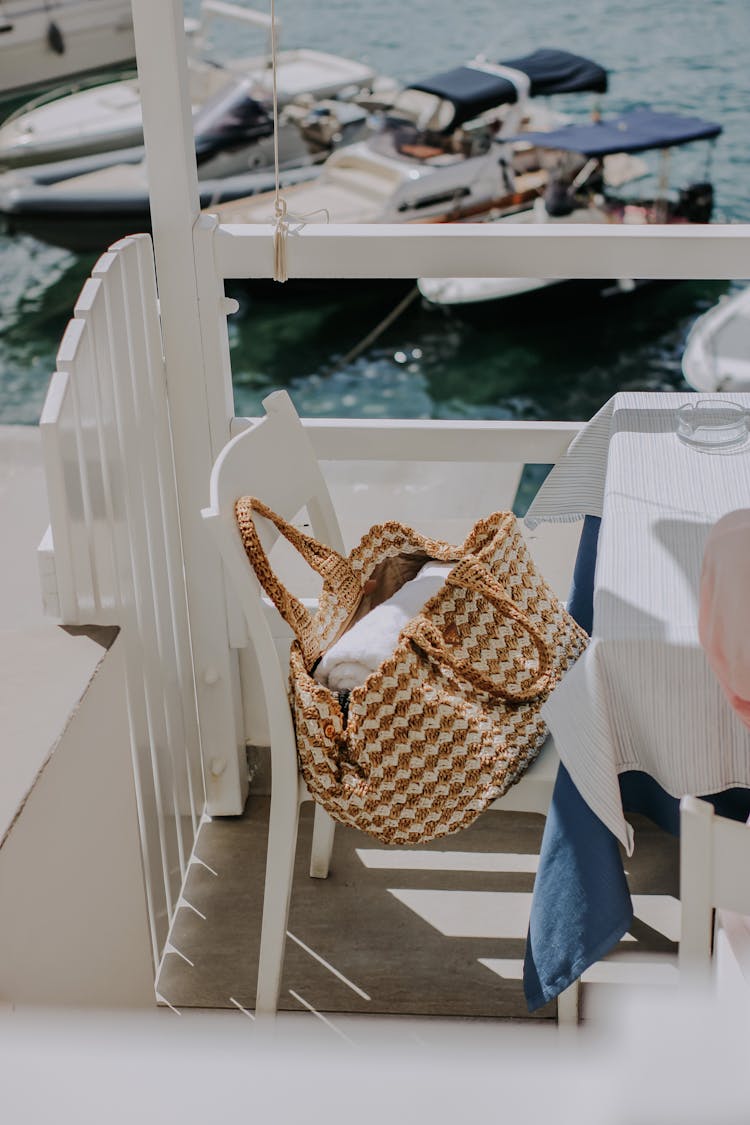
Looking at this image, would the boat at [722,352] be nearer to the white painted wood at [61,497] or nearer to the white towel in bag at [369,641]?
the white towel in bag at [369,641]

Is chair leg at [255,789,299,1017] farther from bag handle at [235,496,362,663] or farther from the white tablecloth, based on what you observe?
the white tablecloth

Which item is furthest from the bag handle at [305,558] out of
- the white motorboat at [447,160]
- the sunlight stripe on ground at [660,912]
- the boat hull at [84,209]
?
the boat hull at [84,209]

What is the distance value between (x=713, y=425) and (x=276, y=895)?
0.82 m

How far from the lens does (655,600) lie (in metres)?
1.26

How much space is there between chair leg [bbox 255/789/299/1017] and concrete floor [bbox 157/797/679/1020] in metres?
0.13

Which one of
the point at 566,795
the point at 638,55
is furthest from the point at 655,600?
the point at 638,55

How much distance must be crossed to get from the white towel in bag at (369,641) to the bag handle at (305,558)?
0.03m

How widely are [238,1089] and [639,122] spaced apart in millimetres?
9753

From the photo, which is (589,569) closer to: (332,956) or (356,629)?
(356,629)

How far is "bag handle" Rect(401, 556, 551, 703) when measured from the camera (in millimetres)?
1436

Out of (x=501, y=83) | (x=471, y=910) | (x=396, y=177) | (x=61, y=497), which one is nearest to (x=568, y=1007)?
(x=471, y=910)

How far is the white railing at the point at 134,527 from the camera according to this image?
52.1 inches

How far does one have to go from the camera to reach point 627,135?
8828mm

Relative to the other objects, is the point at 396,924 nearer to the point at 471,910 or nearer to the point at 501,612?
the point at 471,910
